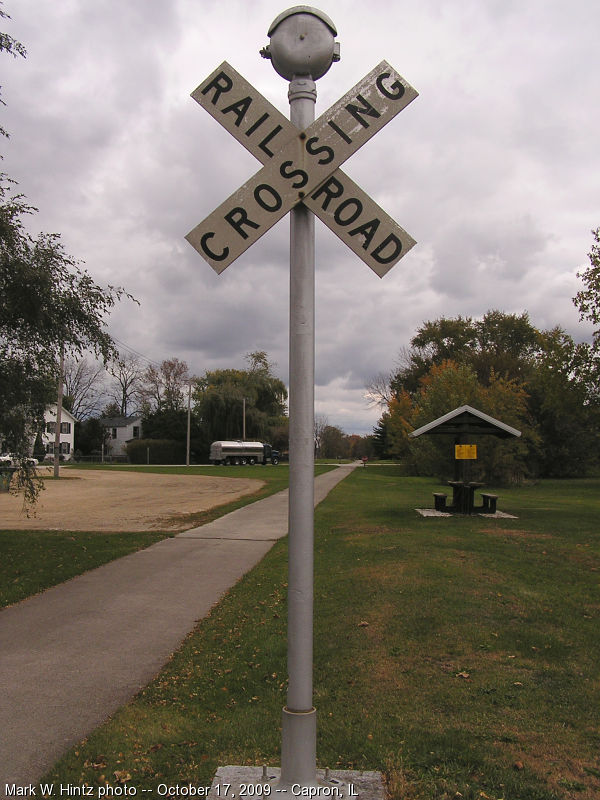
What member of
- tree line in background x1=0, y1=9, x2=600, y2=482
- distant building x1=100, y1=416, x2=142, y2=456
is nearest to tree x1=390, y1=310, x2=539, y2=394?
tree line in background x1=0, y1=9, x2=600, y2=482

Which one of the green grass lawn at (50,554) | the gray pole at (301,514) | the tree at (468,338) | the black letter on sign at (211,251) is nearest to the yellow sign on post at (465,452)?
the green grass lawn at (50,554)

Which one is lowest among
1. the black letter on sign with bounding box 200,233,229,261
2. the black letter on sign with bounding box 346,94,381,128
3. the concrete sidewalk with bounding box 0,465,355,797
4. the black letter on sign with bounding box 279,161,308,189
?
the concrete sidewalk with bounding box 0,465,355,797

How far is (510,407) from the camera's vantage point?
117 feet

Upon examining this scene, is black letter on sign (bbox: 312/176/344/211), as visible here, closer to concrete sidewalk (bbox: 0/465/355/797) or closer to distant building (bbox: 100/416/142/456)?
concrete sidewalk (bbox: 0/465/355/797)

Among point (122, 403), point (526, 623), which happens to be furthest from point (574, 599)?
point (122, 403)

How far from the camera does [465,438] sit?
64.8 feet

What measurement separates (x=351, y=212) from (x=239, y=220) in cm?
47

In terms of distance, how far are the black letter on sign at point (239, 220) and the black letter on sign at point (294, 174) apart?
0.78ft

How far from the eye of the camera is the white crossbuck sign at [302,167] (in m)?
2.84

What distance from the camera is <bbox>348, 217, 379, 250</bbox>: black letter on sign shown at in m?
2.84

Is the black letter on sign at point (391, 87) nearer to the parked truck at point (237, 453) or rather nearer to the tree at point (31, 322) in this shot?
the tree at point (31, 322)

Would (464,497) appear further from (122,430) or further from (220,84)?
(122,430)

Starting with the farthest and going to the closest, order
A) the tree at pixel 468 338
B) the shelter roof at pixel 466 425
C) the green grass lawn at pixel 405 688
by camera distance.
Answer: the tree at pixel 468 338
the shelter roof at pixel 466 425
the green grass lawn at pixel 405 688

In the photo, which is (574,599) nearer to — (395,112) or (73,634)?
(73,634)
